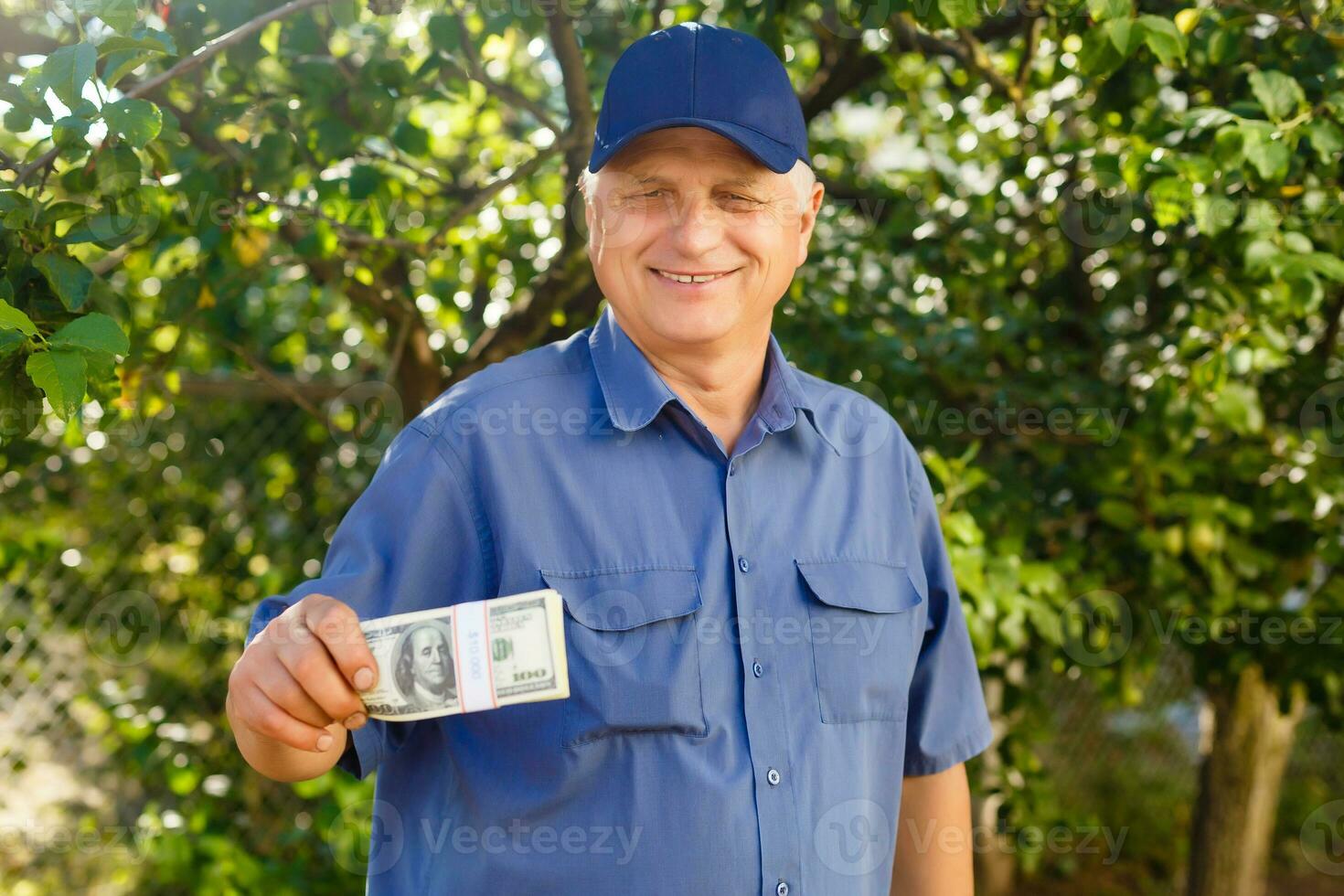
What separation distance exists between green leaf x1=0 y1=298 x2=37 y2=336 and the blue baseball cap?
0.87 m

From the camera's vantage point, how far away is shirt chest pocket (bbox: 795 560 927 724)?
1.79m

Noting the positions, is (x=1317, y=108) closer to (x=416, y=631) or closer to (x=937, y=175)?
(x=937, y=175)

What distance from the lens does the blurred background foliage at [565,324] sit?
99.6 inches

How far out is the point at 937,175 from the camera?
400 centimetres

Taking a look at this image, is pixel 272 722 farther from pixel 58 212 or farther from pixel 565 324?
pixel 565 324

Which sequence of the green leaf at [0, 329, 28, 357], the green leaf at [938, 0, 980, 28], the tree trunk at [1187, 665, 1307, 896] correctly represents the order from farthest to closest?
1. the tree trunk at [1187, 665, 1307, 896]
2. the green leaf at [938, 0, 980, 28]
3. the green leaf at [0, 329, 28, 357]

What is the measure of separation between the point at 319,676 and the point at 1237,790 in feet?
13.3

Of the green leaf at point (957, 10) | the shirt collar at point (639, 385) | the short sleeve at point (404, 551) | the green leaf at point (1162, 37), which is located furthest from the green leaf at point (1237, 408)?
the short sleeve at point (404, 551)

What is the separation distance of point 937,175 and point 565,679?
301 cm

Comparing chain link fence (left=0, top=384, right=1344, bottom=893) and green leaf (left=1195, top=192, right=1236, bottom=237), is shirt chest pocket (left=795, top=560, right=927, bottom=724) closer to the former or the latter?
green leaf (left=1195, top=192, right=1236, bottom=237)

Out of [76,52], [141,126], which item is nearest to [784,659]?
[141,126]

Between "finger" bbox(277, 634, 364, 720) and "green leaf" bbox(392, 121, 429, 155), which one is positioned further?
"green leaf" bbox(392, 121, 429, 155)

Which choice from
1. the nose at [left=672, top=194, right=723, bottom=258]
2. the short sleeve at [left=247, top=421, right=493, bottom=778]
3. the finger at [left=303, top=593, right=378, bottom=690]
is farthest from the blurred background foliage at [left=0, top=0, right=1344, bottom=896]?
the nose at [left=672, top=194, right=723, bottom=258]

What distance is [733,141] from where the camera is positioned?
178cm
